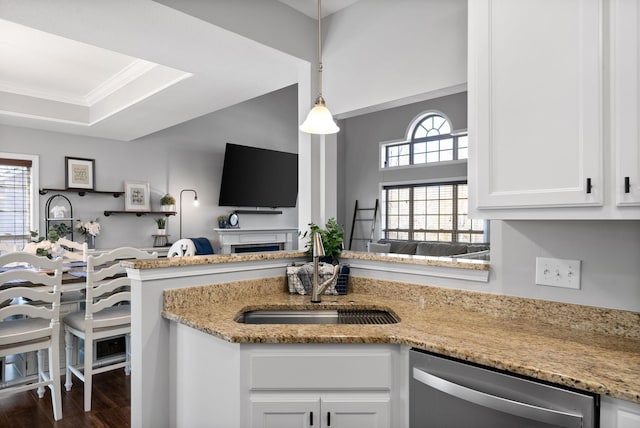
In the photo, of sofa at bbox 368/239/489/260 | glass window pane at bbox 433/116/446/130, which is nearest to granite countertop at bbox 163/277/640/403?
sofa at bbox 368/239/489/260

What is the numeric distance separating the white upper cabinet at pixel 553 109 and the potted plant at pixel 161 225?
4975mm

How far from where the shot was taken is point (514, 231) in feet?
5.54

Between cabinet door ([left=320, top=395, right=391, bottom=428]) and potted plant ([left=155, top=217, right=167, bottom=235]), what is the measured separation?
15.8ft

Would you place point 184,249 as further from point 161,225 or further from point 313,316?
point 313,316

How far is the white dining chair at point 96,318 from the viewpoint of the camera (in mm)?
2760

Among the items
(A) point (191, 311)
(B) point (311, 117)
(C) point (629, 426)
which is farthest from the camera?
(B) point (311, 117)

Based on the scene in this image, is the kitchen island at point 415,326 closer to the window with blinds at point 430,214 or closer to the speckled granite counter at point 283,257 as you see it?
the speckled granite counter at point 283,257

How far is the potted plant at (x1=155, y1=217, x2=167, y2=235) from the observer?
5645mm

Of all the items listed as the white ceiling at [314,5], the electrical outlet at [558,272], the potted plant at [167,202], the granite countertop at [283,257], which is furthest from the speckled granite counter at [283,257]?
the potted plant at [167,202]

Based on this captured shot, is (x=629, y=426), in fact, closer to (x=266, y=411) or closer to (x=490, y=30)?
(x=266, y=411)

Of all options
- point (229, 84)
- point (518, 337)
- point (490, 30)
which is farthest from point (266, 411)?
point (229, 84)

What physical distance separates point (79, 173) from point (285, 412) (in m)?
4.90

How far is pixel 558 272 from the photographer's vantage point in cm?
157

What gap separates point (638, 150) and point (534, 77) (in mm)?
397
